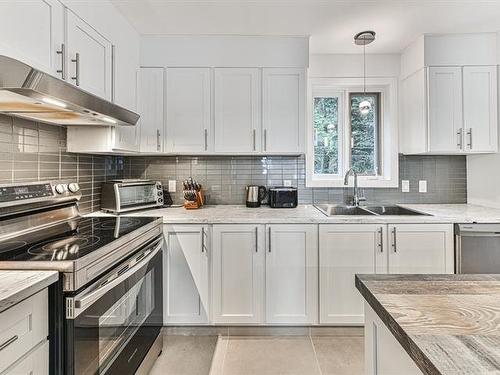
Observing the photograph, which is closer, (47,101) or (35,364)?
(35,364)

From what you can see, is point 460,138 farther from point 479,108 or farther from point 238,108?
point 238,108

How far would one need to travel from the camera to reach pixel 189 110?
8.92 feet

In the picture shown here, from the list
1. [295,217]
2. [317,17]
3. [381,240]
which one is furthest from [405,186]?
[317,17]

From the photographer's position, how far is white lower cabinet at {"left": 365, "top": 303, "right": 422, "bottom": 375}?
0.83 meters

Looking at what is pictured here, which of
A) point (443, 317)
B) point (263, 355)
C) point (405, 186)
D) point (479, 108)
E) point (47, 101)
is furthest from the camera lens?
point (405, 186)

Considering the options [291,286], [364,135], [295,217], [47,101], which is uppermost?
[364,135]

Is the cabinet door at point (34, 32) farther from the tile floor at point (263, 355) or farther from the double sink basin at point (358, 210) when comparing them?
the double sink basin at point (358, 210)

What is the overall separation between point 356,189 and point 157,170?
1831mm

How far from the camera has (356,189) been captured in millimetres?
2980

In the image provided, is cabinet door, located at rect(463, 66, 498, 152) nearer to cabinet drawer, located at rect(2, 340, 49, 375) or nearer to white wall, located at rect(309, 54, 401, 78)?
white wall, located at rect(309, 54, 401, 78)

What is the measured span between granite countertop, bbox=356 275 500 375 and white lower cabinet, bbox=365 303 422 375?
9 centimetres

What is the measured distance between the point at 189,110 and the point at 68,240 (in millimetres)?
1489

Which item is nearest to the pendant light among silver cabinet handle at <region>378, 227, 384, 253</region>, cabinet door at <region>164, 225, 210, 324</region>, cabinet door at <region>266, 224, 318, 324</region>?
silver cabinet handle at <region>378, 227, 384, 253</region>

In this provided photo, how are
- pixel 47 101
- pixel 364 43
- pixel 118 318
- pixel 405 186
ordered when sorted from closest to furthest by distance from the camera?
pixel 47 101
pixel 118 318
pixel 364 43
pixel 405 186
